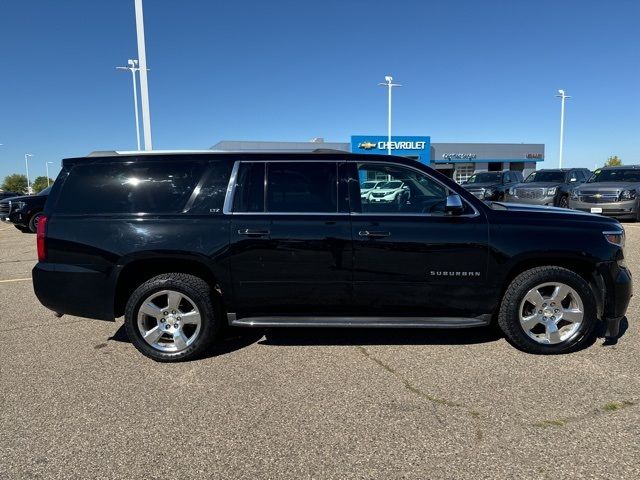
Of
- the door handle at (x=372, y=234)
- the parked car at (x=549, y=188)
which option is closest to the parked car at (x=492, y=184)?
the parked car at (x=549, y=188)

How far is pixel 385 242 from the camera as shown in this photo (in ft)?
13.6

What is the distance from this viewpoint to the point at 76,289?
13.9 feet

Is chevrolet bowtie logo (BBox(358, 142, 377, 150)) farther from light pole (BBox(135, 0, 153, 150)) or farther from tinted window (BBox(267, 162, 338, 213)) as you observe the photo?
tinted window (BBox(267, 162, 338, 213))

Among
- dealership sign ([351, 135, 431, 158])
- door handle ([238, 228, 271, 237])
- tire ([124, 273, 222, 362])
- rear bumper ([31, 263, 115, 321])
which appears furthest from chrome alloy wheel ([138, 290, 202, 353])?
dealership sign ([351, 135, 431, 158])

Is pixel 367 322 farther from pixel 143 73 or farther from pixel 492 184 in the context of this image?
pixel 492 184

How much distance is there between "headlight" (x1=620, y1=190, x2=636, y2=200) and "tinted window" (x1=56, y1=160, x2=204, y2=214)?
1429cm

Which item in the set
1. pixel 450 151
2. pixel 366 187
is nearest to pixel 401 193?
pixel 366 187

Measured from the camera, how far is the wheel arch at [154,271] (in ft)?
13.8

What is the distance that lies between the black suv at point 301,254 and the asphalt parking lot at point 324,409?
0.36 m

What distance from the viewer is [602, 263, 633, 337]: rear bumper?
4.20 m

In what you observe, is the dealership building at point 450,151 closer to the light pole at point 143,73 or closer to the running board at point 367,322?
the light pole at point 143,73

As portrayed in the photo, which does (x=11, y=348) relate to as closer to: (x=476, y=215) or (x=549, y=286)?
(x=476, y=215)

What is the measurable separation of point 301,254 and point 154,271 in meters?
1.42

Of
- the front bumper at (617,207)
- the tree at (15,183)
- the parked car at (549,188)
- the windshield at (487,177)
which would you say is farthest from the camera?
the tree at (15,183)
